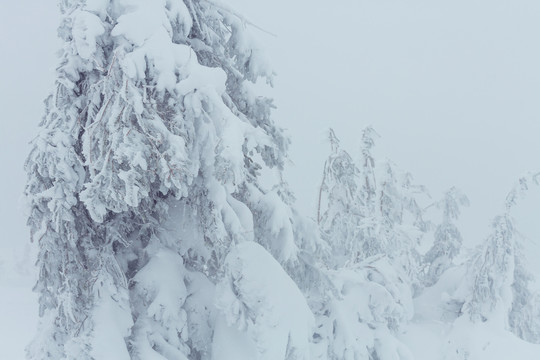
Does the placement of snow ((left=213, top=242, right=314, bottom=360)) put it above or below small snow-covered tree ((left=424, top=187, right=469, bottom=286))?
above

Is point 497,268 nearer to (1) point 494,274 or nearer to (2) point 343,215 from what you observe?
(1) point 494,274

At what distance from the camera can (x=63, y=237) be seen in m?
4.20

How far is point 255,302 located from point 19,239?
176802 millimetres

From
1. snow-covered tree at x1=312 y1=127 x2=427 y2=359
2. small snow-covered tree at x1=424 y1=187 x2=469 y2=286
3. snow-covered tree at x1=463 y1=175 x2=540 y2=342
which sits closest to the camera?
snow-covered tree at x1=312 y1=127 x2=427 y2=359

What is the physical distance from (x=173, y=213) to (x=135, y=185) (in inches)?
49.3

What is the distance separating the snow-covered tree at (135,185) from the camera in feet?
13.1

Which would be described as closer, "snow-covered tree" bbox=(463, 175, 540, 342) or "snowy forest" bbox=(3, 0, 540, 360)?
"snowy forest" bbox=(3, 0, 540, 360)

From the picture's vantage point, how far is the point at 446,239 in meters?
23.4

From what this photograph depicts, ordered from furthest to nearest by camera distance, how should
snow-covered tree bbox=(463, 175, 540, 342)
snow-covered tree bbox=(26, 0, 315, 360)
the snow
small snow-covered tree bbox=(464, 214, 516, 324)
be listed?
small snow-covered tree bbox=(464, 214, 516, 324), snow-covered tree bbox=(463, 175, 540, 342), the snow, snow-covered tree bbox=(26, 0, 315, 360)

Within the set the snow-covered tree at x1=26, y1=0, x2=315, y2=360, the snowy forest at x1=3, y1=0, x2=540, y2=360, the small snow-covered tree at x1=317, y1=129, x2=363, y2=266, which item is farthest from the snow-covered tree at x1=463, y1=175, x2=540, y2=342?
the snow-covered tree at x1=26, y1=0, x2=315, y2=360

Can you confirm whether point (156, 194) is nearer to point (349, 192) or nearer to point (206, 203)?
point (206, 203)

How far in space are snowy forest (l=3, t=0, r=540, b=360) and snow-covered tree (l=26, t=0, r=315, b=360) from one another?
2cm

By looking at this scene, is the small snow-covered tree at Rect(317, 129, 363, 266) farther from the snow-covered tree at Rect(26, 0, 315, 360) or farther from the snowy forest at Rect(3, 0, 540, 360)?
the snow-covered tree at Rect(26, 0, 315, 360)

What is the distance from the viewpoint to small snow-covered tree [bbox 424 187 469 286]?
22.8 metres
